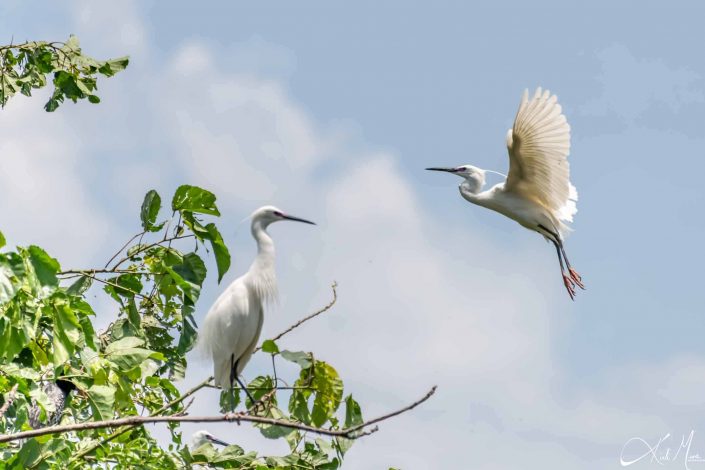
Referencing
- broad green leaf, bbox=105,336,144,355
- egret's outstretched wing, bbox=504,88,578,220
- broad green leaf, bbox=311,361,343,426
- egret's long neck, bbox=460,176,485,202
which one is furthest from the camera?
egret's long neck, bbox=460,176,485,202

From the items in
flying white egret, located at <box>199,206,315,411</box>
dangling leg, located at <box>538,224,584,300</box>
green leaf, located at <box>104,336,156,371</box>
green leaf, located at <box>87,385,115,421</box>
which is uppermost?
dangling leg, located at <box>538,224,584,300</box>

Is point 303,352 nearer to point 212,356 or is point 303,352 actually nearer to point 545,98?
point 212,356

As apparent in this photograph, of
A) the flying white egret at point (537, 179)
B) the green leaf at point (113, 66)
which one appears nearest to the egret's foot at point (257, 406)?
the green leaf at point (113, 66)

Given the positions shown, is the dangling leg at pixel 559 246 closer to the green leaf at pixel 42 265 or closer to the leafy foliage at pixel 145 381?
the leafy foliage at pixel 145 381

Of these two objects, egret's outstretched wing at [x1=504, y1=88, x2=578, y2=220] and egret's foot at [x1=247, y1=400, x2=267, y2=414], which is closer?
egret's foot at [x1=247, y1=400, x2=267, y2=414]

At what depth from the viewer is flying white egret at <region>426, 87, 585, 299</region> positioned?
8.77 meters

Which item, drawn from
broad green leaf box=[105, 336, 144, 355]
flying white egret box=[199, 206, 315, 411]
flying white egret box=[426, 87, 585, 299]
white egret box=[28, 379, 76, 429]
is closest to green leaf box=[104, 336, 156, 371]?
broad green leaf box=[105, 336, 144, 355]

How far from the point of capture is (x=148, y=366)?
5086mm

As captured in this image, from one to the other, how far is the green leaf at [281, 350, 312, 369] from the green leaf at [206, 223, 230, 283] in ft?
1.71

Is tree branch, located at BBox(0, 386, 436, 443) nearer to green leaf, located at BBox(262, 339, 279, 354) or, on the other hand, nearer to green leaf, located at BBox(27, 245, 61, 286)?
green leaf, located at BBox(27, 245, 61, 286)

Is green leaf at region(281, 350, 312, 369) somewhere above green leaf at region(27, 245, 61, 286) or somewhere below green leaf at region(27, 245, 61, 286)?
above

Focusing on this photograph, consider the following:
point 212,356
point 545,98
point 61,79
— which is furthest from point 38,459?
point 545,98

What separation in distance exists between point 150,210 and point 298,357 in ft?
3.53

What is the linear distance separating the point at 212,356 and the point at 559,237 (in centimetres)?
453
